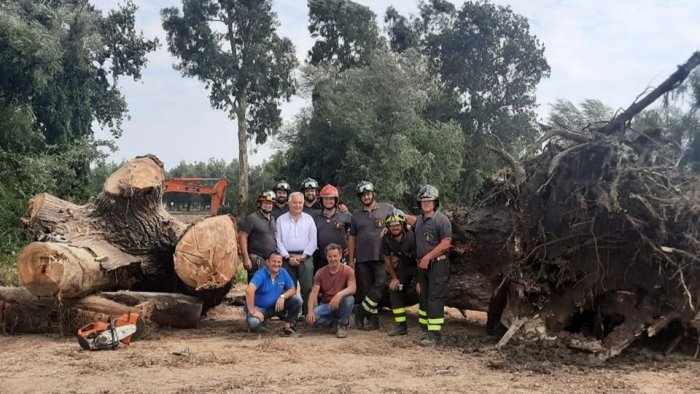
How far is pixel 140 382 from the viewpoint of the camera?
16.8 ft

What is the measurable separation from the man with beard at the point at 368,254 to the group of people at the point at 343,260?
12mm

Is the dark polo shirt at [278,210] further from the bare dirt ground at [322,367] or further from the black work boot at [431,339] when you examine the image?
the black work boot at [431,339]

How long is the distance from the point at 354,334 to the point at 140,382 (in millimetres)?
2916

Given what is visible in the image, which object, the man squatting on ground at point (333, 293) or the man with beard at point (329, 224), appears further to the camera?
the man with beard at point (329, 224)

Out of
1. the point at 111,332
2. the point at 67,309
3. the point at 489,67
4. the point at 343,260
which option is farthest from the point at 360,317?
the point at 489,67

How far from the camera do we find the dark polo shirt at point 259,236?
25.7 feet

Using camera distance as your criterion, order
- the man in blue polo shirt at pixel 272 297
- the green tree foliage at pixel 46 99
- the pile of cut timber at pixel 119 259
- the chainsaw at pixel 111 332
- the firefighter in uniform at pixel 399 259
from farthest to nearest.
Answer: the green tree foliage at pixel 46 99, the firefighter in uniform at pixel 399 259, the man in blue polo shirt at pixel 272 297, the pile of cut timber at pixel 119 259, the chainsaw at pixel 111 332

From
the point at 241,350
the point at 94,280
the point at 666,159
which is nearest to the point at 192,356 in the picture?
the point at 241,350

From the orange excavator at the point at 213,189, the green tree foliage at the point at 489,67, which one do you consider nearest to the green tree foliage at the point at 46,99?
the orange excavator at the point at 213,189

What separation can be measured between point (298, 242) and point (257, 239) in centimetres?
51

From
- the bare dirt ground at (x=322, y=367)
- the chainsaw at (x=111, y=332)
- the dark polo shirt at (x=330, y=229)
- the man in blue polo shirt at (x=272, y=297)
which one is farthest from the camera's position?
the dark polo shirt at (x=330, y=229)

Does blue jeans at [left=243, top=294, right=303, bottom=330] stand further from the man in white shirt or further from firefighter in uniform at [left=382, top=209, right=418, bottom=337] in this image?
firefighter in uniform at [left=382, top=209, right=418, bottom=337]

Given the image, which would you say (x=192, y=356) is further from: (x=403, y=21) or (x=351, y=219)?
(x=403, y=21)

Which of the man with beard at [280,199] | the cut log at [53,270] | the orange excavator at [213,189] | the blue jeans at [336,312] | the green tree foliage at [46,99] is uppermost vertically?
the green tree foliage at [46,99]
